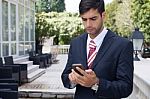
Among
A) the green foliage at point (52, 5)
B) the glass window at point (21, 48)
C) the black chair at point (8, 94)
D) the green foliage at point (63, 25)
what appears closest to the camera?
the black chair at point (8, 94)

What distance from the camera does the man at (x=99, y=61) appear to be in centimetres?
175

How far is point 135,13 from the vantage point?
2878 cm

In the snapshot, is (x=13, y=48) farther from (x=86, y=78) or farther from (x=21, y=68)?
(x=86, y=78)

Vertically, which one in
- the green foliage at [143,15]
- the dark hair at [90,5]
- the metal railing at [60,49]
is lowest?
the metal railing at [60,49]

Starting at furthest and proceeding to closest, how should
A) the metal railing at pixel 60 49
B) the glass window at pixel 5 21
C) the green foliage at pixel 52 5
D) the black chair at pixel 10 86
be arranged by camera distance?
the green foliage at pixel 52 5
the metal railing at pixel 60 49
the glass window at pixel 5 21
the black chair at pixel 10 86

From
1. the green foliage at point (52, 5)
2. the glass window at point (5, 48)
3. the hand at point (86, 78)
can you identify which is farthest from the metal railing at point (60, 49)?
the green foliage at point (52, 5)

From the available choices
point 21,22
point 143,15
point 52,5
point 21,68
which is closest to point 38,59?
point 21,22

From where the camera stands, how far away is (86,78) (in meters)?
1.70

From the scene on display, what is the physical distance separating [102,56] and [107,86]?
181 millimetres

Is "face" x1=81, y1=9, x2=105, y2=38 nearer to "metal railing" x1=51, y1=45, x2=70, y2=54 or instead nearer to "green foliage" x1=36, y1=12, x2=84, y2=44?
"green foliage" x1=36, y1=12, x2=84, y2=44

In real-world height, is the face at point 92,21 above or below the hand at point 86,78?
above

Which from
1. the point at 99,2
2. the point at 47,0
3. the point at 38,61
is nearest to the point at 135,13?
the point at 38,61

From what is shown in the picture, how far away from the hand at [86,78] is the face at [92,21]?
26cm

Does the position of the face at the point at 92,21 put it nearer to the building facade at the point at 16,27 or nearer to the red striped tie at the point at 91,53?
the red striped tie at the point at 91,53
